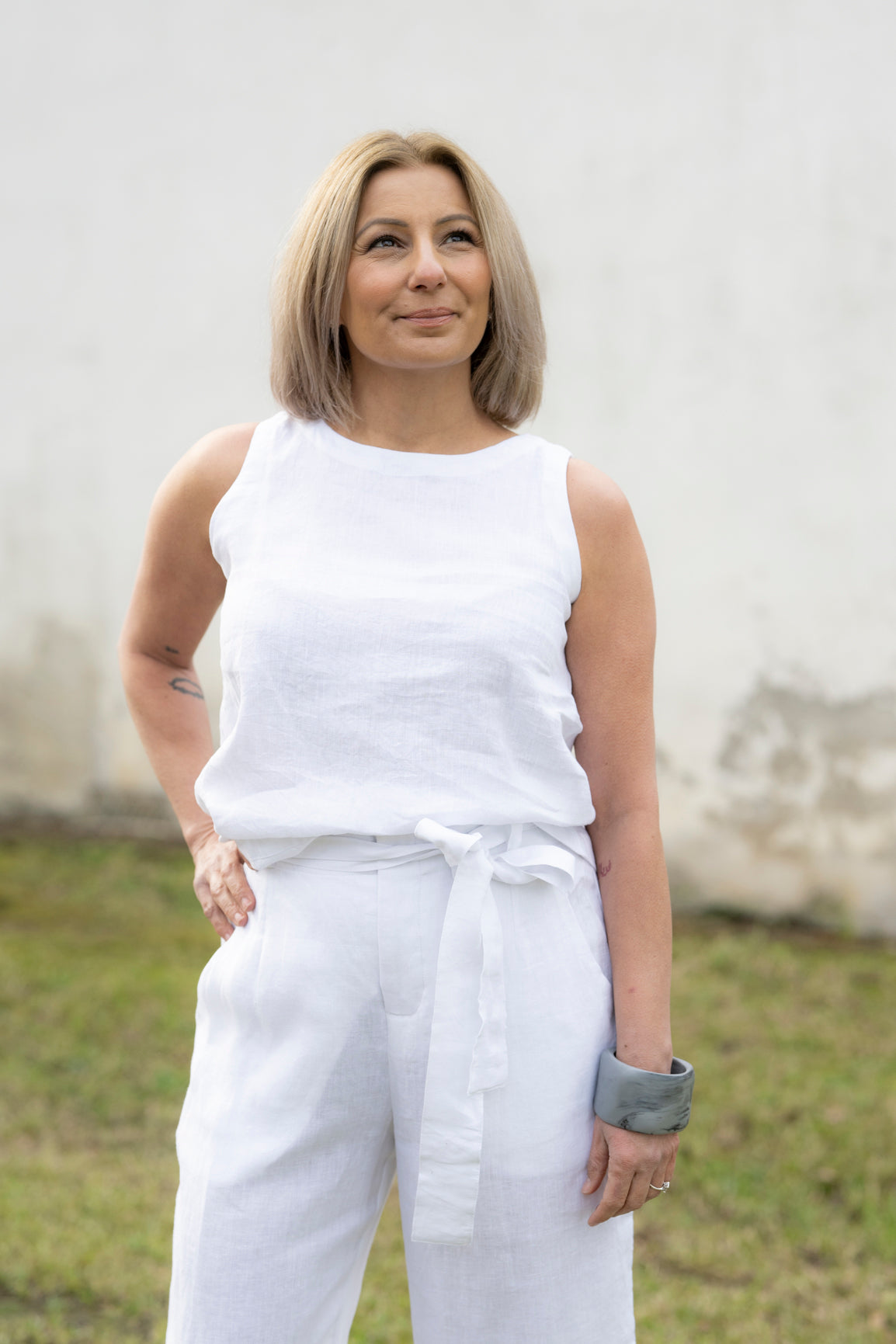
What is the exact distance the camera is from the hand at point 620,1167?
4.55 feet

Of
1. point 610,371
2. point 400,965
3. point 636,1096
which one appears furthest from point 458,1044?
point 610,371

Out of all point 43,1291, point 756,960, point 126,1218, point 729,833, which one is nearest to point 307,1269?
point 43,1291

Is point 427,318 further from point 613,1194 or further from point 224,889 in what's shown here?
point 613,1194

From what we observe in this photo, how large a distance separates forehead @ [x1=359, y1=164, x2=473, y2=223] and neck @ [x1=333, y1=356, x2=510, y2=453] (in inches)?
7.1

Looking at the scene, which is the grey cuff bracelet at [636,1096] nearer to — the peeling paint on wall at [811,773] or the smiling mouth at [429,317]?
the smiling mouth at [429,317]

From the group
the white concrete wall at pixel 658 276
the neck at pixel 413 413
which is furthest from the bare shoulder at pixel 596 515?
the white concrete wall at pixel 658 276

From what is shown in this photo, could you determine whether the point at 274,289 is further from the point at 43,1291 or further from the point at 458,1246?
the point at 43,1291

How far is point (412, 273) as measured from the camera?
4.72 ft

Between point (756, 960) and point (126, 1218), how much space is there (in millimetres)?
2647

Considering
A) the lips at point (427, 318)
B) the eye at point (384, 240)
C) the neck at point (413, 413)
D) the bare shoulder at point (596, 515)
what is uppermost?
the eye at point (384, 240)

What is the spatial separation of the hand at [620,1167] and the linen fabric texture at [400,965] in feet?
0.05

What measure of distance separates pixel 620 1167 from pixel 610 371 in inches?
165

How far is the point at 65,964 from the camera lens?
14.9 ft

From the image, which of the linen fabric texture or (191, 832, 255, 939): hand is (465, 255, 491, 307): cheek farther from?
(191, 832, 255, 939): hand
